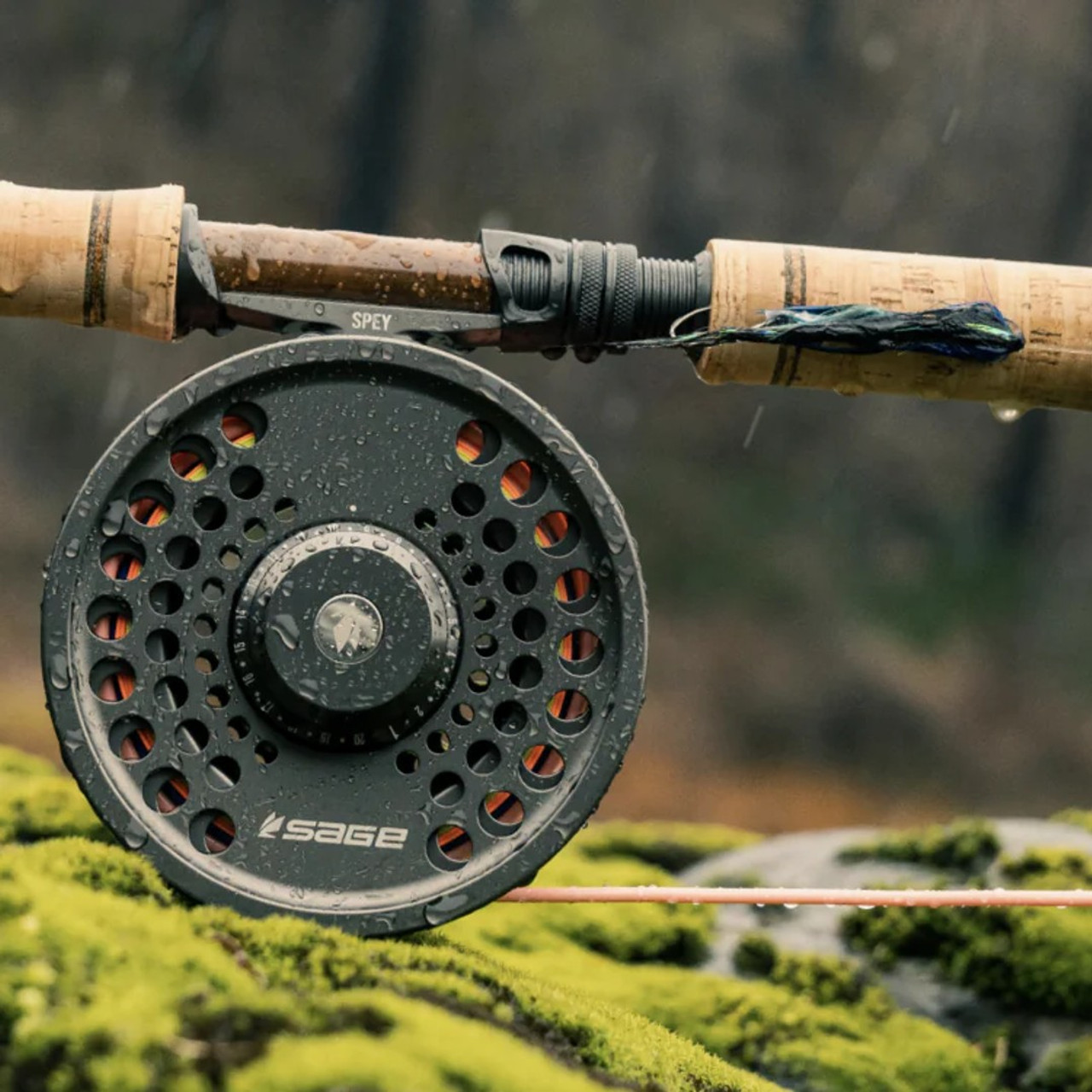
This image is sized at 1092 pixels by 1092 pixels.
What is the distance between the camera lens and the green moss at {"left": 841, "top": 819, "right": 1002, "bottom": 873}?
4012 mm

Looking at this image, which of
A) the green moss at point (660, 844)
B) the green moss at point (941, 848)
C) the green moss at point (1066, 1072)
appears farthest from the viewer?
the green moss at point (660, 844)

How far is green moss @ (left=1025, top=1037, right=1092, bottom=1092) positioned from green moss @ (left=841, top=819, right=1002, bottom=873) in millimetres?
684

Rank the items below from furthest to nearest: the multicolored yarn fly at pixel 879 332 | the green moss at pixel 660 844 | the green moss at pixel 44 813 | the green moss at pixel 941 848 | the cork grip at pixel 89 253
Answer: the green moss at pixel 660 844 → the green moss at pixel 941 848 → the green moss at pixel 44 813 → the multicolored yarn fly at pixel 879 332 → the cork grip at pixel 89 253

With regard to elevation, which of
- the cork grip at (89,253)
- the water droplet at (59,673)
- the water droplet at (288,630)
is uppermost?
the cork grip at (89,253)

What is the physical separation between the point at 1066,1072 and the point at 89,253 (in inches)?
103

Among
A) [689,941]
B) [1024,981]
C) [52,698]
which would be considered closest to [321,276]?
[52,698]

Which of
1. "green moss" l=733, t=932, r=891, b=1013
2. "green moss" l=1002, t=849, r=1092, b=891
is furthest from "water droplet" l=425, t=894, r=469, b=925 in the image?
"green moss" l=1002, t=849, r=1092, b=891

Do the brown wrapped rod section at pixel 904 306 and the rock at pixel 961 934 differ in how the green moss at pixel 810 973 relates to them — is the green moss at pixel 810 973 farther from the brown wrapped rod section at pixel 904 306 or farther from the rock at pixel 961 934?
the brown wrapped rod section at pixel 904 306

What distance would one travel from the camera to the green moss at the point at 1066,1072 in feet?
10.8

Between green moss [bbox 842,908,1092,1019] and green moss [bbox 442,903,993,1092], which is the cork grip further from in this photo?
green moss [bbox 842,908,1092,1019]

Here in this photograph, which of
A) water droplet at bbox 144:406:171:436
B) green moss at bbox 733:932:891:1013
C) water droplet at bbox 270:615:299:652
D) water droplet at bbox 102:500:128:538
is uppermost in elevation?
water droplet at bbox 144:406:171:436

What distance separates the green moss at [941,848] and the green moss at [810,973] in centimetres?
51

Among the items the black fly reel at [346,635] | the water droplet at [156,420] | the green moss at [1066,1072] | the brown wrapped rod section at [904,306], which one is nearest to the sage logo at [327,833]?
the black fly reel at [346,635]

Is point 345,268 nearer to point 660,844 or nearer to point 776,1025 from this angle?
point 776,1025
